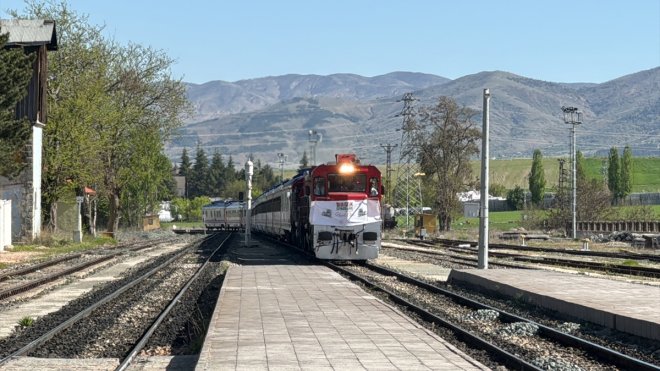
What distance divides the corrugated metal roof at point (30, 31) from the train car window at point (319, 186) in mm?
25697

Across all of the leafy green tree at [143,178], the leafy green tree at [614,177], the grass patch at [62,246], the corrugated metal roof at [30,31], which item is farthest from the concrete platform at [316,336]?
the leafy green tree at [614,177]

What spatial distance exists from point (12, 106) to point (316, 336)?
35.6m

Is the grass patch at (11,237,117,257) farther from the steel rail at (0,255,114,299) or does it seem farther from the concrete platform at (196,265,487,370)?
the concrete platform at (196,265,487,370)

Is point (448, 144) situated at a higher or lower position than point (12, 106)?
higher

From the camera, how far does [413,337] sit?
1345cm

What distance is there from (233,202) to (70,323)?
93.4 meters

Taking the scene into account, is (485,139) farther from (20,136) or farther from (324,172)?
(20,136)

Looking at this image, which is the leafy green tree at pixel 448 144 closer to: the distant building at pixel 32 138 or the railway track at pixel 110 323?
the distant building at pixel 32 138

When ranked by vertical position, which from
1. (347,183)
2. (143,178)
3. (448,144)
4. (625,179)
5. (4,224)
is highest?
(448,144)

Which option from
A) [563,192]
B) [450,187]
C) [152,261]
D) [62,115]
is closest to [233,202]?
[450,187]

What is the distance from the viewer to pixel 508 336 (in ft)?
49.9

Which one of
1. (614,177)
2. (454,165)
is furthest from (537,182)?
(454,165)

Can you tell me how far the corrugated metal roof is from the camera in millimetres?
53188

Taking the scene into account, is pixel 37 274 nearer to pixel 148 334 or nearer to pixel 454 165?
pixel 148 334
